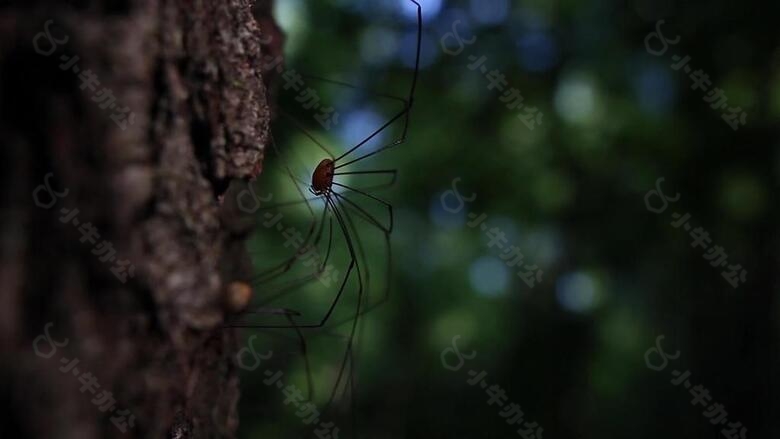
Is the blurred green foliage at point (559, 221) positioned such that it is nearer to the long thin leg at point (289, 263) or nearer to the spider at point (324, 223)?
the spider at point (324, 223)

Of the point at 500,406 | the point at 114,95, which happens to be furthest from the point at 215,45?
the point at 500,406

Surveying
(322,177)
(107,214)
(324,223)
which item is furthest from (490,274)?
(107,214)

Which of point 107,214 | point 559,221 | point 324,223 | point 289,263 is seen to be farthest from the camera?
point 559,221

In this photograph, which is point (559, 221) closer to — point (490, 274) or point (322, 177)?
point (490, 274)

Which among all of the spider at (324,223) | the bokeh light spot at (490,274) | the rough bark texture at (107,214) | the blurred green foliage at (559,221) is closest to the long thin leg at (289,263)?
the spider at (324,223)

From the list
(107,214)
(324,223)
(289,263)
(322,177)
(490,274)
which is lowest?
(107,214)

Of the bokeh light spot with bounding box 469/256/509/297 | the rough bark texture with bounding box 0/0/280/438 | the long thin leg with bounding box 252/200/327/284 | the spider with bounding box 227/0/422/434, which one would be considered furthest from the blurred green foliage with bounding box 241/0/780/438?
the rough bark texture with bounding box 0/0/280/438

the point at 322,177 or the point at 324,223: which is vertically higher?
the point at 324,223

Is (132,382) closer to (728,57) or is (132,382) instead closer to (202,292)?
(202,292)
